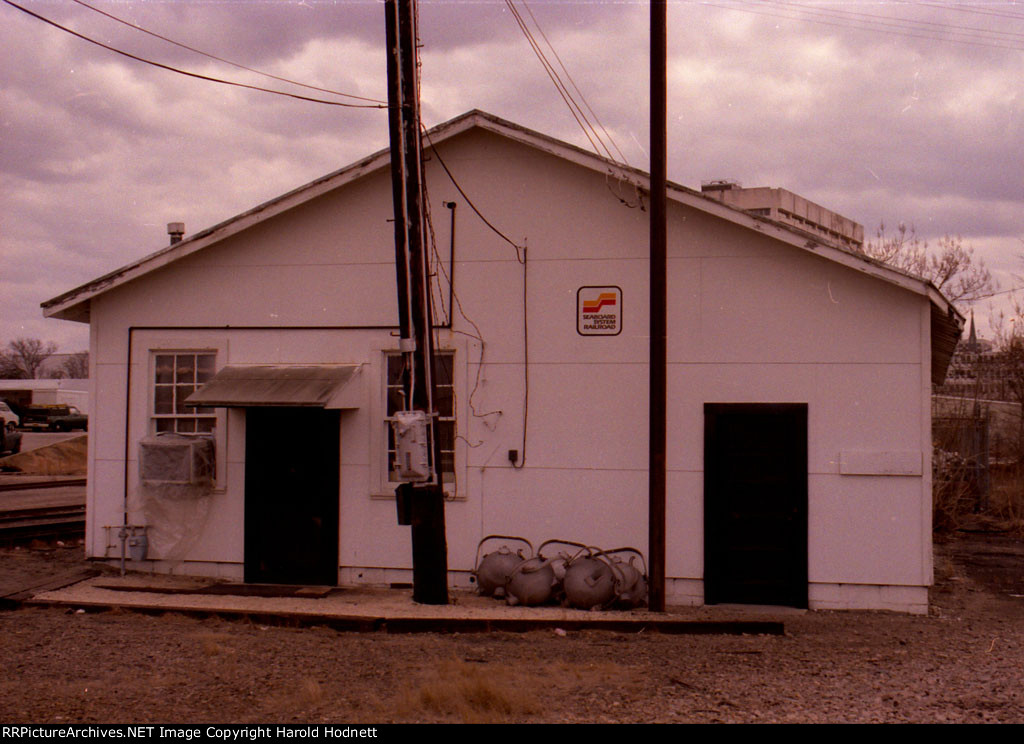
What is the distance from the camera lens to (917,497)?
1071 centimetres

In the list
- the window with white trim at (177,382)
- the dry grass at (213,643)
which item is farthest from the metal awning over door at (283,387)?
the dry grass at (213,643)

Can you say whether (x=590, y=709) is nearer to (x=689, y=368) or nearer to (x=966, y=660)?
(x=966, y=660)

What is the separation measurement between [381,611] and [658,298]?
410cm

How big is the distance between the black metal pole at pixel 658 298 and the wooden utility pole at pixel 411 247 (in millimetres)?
2162

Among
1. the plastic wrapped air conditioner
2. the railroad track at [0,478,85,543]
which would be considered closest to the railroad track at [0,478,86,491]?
the railroad track at [0,478,85,543]

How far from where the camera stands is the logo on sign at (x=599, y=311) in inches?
452

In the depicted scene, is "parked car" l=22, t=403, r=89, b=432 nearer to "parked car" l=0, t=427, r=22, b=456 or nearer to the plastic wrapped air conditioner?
"parked car" l=0, t=427, r=22, b=456

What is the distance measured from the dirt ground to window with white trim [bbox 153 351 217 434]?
112 inches

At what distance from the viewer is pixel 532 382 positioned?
456 inches

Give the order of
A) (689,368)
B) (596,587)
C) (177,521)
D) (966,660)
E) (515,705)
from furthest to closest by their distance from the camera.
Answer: (177,521) < (689,368) < (596,587) < (966,660) < (515,705)

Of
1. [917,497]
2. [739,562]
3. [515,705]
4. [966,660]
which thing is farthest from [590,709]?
[917,497]

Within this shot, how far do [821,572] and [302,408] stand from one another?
598cm

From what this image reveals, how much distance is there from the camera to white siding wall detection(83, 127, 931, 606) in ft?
35.7

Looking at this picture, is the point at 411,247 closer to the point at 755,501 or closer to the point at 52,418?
the point at 755,501
